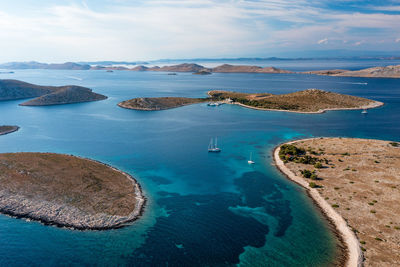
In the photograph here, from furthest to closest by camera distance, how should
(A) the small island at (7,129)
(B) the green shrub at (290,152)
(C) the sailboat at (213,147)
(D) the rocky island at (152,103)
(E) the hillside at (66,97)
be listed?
1. (E) the hillside at (66,97)
2. (D) the rocky island at (152,103)
3. (A) the small island at (7,129)
4. (C) the sailboat at (213,147)
5. (B) the green shrub at (290,152)

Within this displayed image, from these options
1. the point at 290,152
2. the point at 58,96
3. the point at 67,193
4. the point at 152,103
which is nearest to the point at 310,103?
the point at 290,152

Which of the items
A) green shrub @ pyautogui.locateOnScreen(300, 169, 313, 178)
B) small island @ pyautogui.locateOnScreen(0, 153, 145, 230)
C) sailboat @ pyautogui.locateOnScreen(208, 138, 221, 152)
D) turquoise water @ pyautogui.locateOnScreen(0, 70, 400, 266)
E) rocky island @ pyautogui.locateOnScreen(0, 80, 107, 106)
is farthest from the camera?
rocky island @ pyautogui.locateOnScreen(0, 80, 107, 106)

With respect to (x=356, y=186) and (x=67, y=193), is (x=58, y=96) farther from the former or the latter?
(x=356, y=186)

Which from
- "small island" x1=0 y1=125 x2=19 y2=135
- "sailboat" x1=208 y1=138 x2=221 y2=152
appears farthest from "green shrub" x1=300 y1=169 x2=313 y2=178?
"small island" x1=0 y1=125 x2=19 y2=135

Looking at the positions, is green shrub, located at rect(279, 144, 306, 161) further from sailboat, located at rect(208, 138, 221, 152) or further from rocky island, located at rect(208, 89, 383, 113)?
rocky island, located at rect(208, 89, 383, 113)

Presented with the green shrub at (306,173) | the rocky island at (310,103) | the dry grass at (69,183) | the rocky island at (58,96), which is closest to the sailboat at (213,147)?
the green shrub at (306,173)

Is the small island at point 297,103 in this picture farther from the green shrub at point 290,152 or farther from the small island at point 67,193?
the small island at point 67,193
